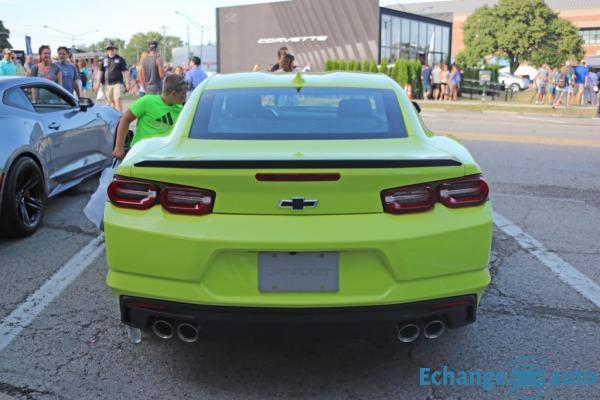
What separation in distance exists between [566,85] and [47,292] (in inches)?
995

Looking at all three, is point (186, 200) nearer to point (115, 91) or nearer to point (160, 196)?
point (160, 196)

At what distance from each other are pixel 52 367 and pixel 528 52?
73.0 m

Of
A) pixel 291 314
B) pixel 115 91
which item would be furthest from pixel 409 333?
pixel 115 91

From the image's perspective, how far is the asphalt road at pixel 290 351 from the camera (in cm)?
312

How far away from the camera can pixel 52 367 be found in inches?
131

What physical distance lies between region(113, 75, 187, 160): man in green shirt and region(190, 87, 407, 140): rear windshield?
52.5 inches

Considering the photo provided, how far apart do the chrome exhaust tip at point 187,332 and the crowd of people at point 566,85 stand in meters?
25.5

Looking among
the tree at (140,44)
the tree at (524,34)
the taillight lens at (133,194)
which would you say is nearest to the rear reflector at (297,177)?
the taillight lens at (133,194)

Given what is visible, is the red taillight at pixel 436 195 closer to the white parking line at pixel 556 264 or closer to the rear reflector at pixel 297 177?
the rear reflector at pixel 297 177

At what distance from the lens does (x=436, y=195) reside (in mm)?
2928

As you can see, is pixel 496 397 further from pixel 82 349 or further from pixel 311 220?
pixel 82 349

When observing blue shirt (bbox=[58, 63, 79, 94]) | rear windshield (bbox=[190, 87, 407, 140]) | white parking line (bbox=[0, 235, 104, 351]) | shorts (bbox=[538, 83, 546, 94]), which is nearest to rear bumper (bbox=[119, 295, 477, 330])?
rear windshield (bbox=[190, 87, 407, 140])

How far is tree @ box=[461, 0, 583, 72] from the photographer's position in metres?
68.1

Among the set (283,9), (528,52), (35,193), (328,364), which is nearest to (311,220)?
(328,364)
